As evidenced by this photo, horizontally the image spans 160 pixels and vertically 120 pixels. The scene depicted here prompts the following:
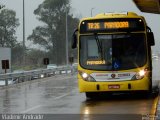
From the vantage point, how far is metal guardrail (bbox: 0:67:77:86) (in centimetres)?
2985

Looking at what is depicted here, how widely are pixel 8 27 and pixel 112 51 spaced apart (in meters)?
85.2

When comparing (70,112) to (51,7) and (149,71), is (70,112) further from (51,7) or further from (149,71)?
(51,7)

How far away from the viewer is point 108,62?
18359 millimetres

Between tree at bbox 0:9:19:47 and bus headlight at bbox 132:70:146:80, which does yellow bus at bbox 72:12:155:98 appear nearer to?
bus headlight at bbox 132:70:146:80

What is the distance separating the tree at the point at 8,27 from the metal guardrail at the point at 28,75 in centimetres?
5118

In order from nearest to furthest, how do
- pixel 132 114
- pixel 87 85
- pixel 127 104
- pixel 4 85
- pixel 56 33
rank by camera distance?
pixel 132 114 → pixel 127 104 → pixel 87 85 → pixel 4 85 → pixel 56 33

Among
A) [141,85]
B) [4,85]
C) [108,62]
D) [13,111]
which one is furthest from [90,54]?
[4,85]

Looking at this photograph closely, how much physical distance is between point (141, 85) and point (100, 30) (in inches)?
97.2

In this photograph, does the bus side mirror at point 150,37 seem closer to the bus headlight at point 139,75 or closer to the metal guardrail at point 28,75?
the bus headlight at point 139,75

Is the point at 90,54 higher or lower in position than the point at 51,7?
lower

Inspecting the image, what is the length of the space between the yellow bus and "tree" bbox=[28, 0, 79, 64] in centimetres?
8804

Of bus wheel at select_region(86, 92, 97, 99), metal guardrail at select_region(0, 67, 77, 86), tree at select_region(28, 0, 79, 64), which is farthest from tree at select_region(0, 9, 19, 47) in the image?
bus wheel at select_region(86, 92, 97, 99)

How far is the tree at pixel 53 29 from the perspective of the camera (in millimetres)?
107250

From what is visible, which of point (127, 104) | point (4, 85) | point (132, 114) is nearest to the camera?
point (132, 114)
